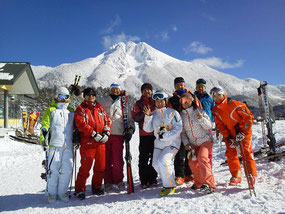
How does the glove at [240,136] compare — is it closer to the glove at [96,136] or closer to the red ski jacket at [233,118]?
the red ski jacket at [233,118]

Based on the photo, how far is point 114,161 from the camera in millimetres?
4445

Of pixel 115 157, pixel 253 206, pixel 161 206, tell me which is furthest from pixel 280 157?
pixel 115 157

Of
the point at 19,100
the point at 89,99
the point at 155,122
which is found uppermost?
the point at 19,100

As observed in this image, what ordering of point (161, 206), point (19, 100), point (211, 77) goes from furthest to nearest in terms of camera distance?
point (211, 77) < point (19, 100) < point (161, 206)

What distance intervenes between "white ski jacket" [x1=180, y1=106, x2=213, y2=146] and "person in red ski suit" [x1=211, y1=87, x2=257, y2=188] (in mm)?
332

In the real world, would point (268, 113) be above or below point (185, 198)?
above

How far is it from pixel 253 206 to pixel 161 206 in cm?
125

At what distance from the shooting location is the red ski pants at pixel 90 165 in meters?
4.05

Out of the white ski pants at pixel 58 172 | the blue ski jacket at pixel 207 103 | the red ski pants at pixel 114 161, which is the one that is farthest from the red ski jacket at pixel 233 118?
the white ski pants at pixel 58 172

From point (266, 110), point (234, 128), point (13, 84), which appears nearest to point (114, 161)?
point (234, 128)

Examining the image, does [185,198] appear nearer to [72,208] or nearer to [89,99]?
[72,208]

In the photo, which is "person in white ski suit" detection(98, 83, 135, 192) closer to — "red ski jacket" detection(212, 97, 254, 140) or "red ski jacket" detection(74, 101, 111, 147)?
"red ski jacket" detection(74, 101, 111, 147)

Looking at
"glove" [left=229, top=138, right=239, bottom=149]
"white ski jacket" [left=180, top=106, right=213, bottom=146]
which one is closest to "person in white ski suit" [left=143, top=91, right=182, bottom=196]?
"white ski jacket" [left=180, top=106, right=213, bottom=146]

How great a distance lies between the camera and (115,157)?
14.6 feet
